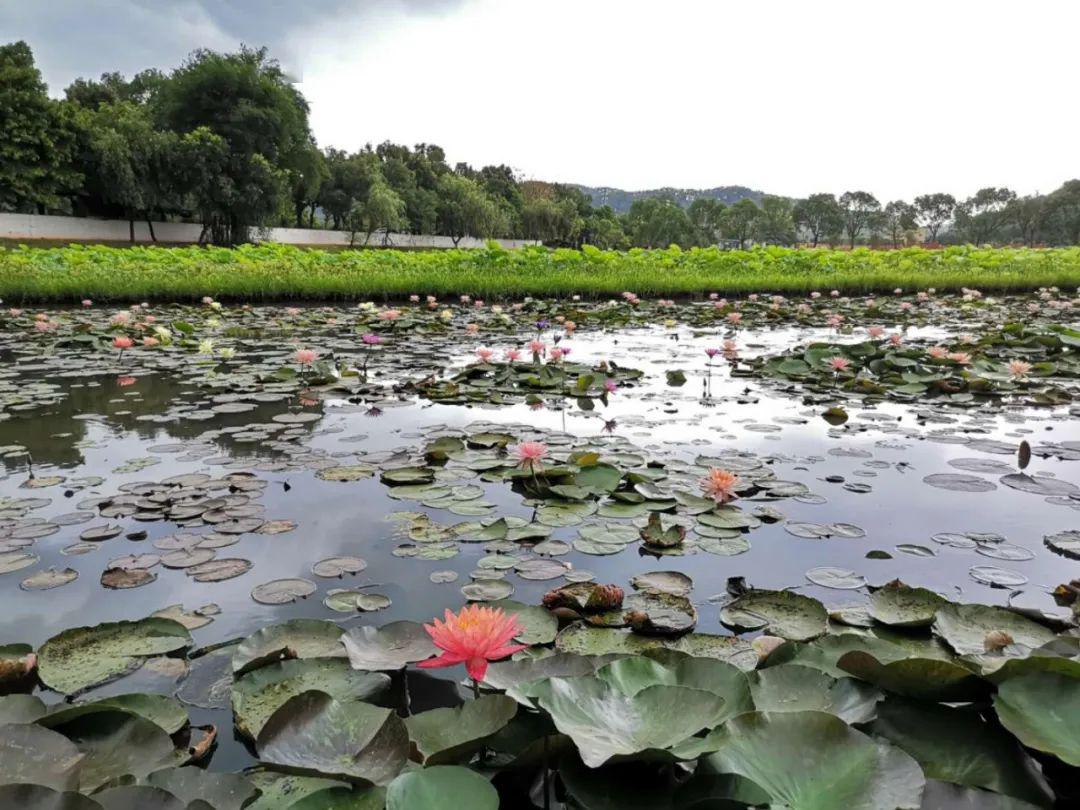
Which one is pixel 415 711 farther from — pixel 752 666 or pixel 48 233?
pixel 48 233

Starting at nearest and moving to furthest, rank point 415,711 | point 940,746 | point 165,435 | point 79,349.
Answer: point 940,746, point 415,711, point 165,435, point 79,349

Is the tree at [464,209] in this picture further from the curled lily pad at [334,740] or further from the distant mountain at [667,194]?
the distant mountain at [667,194]

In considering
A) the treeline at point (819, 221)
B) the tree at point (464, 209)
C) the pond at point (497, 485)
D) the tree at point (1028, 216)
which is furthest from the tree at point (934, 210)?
the pond at point (497, 485)

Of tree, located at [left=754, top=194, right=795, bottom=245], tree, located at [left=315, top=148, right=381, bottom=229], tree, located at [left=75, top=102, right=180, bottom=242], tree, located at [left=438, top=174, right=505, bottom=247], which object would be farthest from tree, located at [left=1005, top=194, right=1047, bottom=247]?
tree, located at [left=75, top=102, right=180, bottom=242]

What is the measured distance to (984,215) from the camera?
55.7 metres

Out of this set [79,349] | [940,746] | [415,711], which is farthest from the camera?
[79,349]

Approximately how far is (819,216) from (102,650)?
256 feet

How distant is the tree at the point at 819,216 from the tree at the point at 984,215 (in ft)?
35.6

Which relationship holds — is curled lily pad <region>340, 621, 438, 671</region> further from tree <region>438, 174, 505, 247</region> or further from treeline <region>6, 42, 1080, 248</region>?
tree <region>438, 174, 505, 247</region>

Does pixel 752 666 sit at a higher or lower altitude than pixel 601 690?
lower

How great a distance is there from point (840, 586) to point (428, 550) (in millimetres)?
917

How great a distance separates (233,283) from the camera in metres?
7.62

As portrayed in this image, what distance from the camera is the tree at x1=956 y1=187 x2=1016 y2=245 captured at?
178 ft

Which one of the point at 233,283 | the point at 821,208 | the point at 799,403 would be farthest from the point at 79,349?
the point at 821,208
